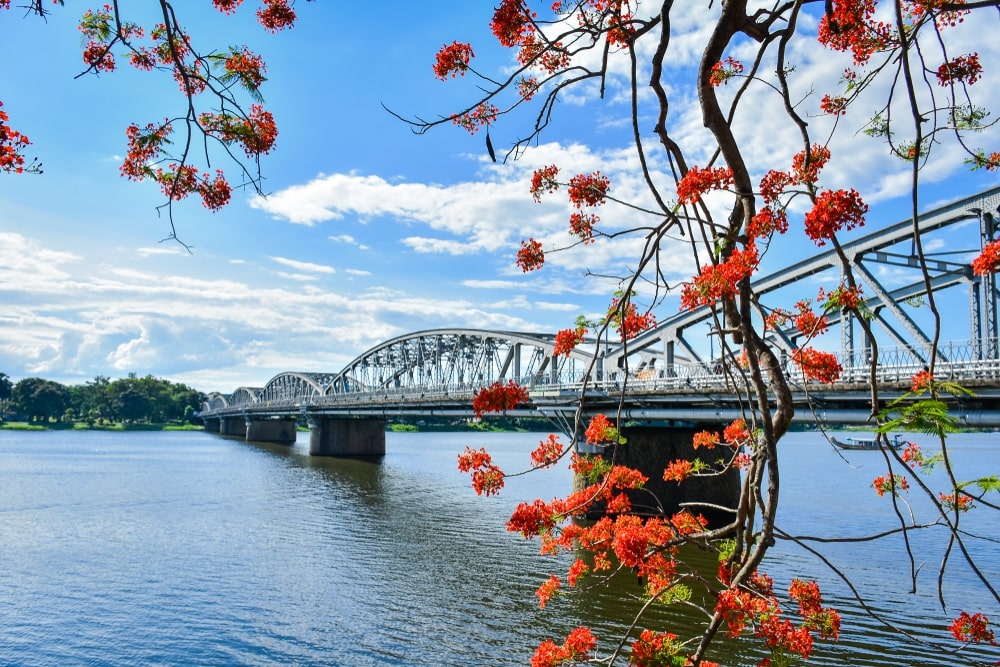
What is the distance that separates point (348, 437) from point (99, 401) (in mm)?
98606

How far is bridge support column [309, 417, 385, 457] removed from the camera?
244 feet

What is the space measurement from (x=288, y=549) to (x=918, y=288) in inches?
861

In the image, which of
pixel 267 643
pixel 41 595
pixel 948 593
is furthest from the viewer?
pixel 948 593

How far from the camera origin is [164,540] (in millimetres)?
25562

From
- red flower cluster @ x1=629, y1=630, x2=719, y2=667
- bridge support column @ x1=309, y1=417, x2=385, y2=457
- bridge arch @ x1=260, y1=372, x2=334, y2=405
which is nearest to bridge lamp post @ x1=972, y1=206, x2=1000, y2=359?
red flower cluster @ x1=629, y1=630, x2=719, y2=667

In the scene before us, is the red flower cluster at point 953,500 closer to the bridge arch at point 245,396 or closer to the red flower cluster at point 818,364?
the red flower cluster at point 818,364

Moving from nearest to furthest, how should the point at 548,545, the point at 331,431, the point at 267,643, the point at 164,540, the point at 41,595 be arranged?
1. the point at 548,545
2. the point at 267,643
3. the point at 41,595
4. the point at 164,540
5. the point at 331,431

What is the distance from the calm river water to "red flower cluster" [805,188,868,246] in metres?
1.60

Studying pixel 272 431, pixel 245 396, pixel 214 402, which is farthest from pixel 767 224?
pixel 214 402

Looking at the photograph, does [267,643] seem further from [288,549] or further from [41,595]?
[288,549]

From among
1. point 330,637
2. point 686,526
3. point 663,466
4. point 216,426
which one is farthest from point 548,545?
point 216,426

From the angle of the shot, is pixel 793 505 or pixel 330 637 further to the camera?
pixel 793 505

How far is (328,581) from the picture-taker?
66.0ft

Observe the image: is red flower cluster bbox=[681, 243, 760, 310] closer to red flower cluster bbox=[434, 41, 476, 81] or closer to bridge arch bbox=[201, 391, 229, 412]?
red flower cluster bbox=[434, 41, 476, 81]
